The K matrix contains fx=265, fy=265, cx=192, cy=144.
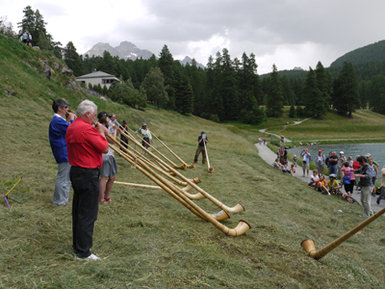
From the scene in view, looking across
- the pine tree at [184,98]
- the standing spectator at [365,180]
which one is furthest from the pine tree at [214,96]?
the standing spectator at [365,180]

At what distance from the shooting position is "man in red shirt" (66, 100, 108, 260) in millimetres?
3377

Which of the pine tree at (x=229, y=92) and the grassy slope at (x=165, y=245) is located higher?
the pine tree at (x=229, y=92)

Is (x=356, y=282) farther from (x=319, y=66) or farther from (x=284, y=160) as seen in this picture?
(x=319, y=66)

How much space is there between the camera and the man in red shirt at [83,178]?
11.1 ft

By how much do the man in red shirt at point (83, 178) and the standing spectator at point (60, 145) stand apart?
71.8 inches

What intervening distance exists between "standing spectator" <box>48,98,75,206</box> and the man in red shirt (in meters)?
1.82

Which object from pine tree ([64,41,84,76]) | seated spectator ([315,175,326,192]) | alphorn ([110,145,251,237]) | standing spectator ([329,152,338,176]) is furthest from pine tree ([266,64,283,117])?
alphorn ([110,145,251,237])

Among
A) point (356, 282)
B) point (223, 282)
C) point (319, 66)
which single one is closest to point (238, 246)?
point (223, 282)

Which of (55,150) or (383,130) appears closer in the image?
(55,150)

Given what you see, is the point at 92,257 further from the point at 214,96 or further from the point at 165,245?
the point at 214,96

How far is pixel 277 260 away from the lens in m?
4.03

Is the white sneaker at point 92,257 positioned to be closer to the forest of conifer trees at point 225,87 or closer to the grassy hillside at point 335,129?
the forest of conifer trees at point 225,87

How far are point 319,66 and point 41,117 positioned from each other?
7056 centimetres

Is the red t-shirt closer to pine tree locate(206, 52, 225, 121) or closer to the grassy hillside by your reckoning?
the grassy hillside
